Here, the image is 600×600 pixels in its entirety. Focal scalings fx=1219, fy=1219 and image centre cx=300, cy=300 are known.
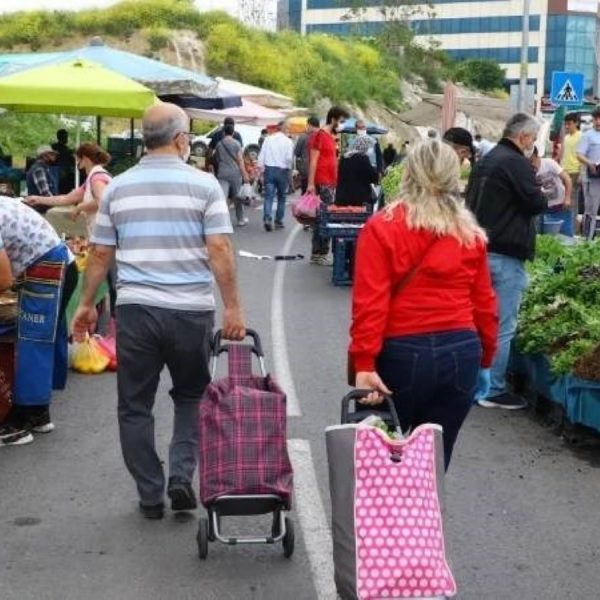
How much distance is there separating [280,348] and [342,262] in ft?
13.8

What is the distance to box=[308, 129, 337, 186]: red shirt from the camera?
55.9 feet

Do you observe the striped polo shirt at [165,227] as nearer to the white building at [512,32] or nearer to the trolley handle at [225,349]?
the trolley handle at [225,349]

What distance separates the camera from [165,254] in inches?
219

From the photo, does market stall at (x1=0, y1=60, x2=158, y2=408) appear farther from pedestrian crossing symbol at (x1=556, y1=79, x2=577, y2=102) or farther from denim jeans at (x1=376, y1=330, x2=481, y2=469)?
pedestrian crossing symbol at (x1=556, y1=79, x2=577, y2=102)

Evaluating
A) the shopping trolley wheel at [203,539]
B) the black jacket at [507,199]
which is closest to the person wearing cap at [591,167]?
the black jacket at [507,199]

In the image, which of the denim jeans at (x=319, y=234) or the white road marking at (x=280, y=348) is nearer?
the white road marking at (x=280, y=348)

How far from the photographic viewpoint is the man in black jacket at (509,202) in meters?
7.82

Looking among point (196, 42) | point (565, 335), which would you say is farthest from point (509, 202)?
point (196, 42)

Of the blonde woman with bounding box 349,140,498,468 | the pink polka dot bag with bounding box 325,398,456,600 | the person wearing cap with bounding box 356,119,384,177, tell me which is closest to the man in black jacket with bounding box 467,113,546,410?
the blonde woman with bounding box 349,140,498,468

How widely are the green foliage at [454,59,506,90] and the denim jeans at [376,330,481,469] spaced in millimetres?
97066

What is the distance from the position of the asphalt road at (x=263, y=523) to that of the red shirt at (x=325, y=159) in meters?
8.37

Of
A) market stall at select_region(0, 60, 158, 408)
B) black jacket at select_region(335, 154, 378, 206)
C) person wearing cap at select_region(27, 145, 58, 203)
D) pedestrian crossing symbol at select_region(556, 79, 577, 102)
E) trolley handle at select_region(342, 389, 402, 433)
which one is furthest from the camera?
pedestrian crossing symbol at select_region(556, 79, 577, 102)

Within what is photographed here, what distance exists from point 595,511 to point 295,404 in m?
2.72

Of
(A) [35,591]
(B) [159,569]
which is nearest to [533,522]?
(B) [159,569]
